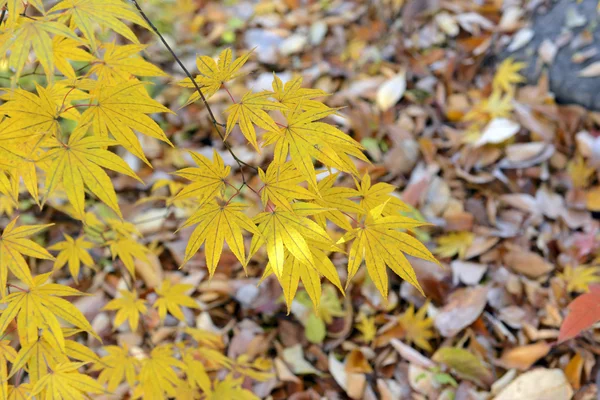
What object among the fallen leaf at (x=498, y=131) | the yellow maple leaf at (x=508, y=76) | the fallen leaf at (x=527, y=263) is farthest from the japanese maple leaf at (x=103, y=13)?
the yellow maple leaf at (x=508, y=76)

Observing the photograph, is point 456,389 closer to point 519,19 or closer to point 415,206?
point 415,206

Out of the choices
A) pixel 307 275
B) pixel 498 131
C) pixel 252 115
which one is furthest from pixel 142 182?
pixel 498 131

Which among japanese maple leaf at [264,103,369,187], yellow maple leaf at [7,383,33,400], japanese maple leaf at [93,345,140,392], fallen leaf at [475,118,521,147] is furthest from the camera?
fallen leaf at [475,118,521,147]

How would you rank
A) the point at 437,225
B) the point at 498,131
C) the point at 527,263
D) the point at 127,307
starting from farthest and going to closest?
the point at 498,131
the point at 437,225
the point at 527,263
the point at 127,307

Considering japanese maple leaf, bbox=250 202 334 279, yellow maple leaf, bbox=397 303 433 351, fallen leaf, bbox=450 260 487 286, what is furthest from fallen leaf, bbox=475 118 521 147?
japanese maple leaf, bbox=250 202 334 279

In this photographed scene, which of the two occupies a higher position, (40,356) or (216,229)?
(216,229)

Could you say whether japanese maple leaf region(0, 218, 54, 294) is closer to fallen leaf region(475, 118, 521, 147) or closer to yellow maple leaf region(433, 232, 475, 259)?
yellow maple leaf region(433, 232, 475, 259)

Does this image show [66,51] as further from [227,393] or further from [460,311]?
[460,311]
